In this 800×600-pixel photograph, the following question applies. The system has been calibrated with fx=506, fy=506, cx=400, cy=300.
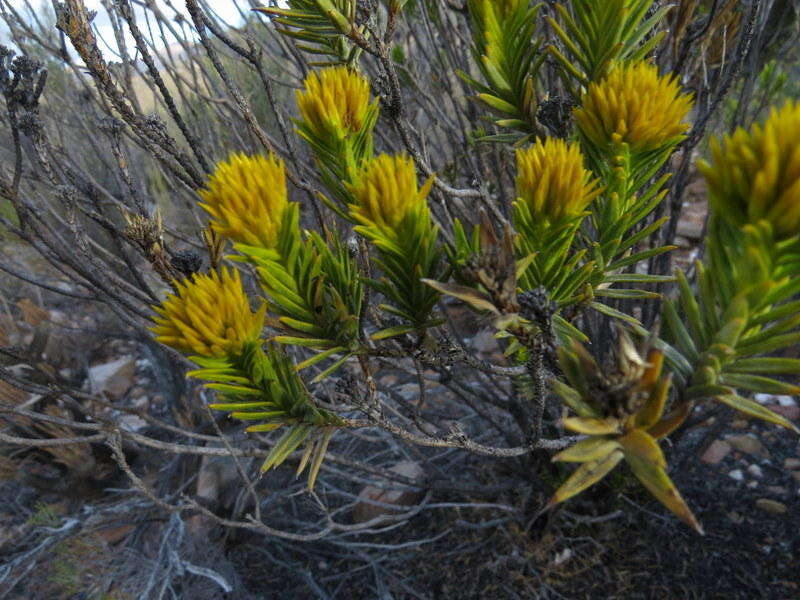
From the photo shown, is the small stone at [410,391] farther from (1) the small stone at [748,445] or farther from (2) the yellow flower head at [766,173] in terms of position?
(2) the yellow flower head at [766,173]

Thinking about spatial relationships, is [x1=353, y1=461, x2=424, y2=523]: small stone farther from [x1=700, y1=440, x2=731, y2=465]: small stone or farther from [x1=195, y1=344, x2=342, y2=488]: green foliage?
[x1=195, y1=344, x2=342, y2=488]: green foliage

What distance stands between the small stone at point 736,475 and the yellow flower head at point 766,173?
2136 millimetres

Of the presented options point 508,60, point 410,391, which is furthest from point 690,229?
→ point 508,60

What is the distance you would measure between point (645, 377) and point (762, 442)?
2.39 m

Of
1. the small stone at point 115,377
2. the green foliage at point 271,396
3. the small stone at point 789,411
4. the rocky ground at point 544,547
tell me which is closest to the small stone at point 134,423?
the small stone at point 115,377

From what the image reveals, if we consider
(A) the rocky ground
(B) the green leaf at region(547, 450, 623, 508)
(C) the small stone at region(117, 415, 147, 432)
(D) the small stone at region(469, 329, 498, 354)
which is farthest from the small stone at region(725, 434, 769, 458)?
(C) the small stone at region(117, 415, 147, 432)

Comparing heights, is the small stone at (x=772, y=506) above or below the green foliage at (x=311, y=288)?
below

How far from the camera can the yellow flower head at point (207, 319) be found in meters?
0.50

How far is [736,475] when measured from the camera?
2.10 meters

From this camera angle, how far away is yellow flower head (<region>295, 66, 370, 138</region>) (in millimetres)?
604

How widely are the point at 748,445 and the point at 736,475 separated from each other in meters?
0.22

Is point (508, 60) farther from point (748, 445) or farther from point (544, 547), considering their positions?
point (748, 445)

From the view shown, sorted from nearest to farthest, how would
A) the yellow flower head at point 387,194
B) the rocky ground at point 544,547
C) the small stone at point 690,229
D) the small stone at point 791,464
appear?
the yellow flower head at point 387,194 < the rocky ground at point 544,547 < the small stone at point 791,464 < the small stone at point 690,229

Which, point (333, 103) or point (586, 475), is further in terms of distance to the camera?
point (333, 103)
